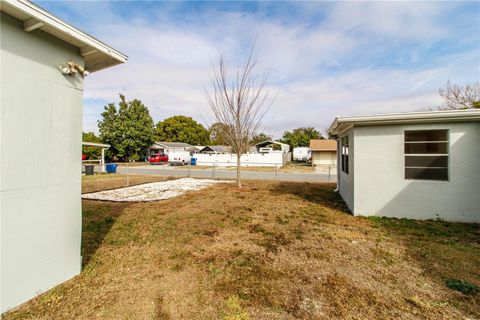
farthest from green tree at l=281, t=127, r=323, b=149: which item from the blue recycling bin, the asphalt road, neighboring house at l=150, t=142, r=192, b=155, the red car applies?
the blue recycling bin

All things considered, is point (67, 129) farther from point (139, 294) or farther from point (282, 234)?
point (282, 234)

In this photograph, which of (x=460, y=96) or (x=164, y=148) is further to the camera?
(x=164, y=148)

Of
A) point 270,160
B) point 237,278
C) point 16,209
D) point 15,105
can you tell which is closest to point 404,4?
point 237,278

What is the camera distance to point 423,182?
5773 millimetres

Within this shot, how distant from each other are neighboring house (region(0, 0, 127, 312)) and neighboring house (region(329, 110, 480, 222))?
6.11 meters

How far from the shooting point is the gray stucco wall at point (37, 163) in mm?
2221

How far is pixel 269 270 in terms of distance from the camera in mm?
3256

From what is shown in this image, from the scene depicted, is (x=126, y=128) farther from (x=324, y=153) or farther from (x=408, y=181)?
(x=408, y=181)

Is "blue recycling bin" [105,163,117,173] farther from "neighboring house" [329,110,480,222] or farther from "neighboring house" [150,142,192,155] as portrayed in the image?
"neighboring house" [329,110,480,222]

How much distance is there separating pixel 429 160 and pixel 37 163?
352 inches

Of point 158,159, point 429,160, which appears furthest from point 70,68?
point 158,159

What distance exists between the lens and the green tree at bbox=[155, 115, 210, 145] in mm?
48716

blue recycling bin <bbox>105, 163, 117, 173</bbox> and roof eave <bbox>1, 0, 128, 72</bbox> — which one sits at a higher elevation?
roof eave <bbox>1, 0, 128, 72</bbox>

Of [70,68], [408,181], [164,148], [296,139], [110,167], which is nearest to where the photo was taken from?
[70,68]
